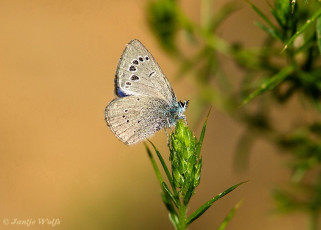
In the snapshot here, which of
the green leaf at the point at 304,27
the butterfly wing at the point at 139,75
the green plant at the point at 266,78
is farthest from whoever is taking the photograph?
the butterfly wing at the point at 139,75

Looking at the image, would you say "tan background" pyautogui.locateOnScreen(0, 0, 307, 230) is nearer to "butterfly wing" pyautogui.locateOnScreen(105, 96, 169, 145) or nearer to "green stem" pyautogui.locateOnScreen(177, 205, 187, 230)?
"butterfly wing" pyautogui.locateOnScreen(105, 96, 169, 145)

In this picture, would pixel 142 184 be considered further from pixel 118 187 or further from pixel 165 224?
pixel 165 224

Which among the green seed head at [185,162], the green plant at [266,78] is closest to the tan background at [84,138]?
the green plant at [266,78]

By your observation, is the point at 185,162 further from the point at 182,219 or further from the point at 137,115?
the point at 137,115

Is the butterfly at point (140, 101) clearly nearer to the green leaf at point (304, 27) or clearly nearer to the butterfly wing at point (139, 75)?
the butterfly wing at point (139, 75)

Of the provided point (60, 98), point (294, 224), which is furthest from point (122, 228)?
point (60, 98)

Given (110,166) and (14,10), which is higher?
(14,10)
